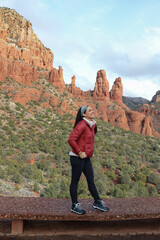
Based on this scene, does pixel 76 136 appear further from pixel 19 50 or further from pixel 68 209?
pixel 19 50

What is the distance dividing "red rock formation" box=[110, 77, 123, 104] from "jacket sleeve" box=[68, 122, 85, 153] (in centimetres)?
5950

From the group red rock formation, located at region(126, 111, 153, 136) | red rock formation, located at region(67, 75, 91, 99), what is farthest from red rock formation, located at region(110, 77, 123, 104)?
red rock formation, located at region(126, 111, 153, 136)

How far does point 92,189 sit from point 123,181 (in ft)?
44.5

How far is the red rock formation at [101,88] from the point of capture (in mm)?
58144

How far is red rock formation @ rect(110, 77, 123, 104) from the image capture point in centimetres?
6053

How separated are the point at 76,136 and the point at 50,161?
1525 cm

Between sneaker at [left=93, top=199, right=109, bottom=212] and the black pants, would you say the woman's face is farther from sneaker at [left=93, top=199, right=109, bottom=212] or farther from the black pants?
sneaker at [left=93, top=199, right=109, bottom=212]

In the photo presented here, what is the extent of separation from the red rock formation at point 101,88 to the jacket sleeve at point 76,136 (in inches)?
2192

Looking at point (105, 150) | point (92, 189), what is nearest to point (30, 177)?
point (92, 189)

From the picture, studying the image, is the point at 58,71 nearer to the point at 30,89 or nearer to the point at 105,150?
the point at 30,89

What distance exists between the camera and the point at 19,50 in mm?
47156

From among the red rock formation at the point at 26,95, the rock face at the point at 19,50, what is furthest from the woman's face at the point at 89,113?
the rock face at the point at 19,50

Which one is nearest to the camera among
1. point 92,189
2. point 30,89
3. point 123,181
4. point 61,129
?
point 92,189

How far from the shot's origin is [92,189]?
270cm
